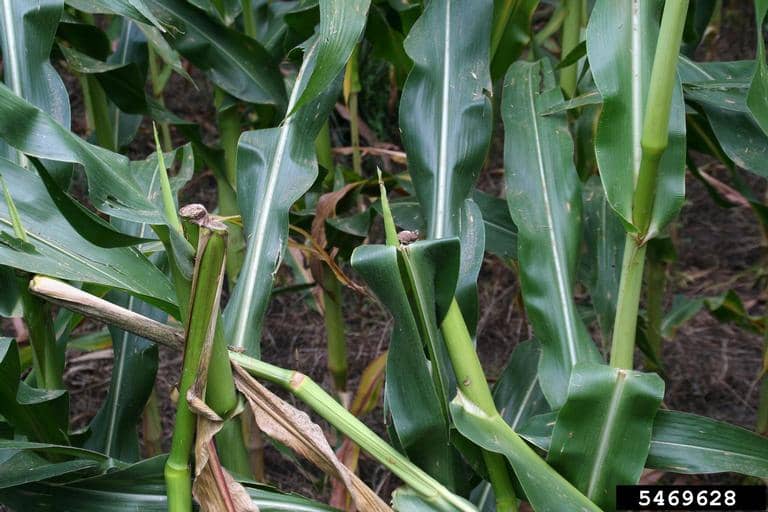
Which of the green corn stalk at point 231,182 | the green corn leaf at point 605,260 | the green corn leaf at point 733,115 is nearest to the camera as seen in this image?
the green corn leaf at point 733,115

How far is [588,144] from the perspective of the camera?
1044 mm

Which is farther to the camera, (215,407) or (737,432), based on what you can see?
(737,432)

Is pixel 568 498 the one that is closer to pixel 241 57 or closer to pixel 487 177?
pixel 241 57

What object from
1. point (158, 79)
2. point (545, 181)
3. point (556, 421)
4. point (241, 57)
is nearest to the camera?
point (556, 421)

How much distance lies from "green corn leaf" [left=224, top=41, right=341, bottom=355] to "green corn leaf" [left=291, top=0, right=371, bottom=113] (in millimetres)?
96

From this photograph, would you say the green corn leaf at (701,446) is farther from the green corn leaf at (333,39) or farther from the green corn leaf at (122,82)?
the green corn leaf at (122,82)

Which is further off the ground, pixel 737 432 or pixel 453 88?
pixel 453 88

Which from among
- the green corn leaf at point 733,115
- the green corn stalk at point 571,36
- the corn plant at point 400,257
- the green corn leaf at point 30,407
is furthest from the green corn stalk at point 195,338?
the green corn stalk at point 571,36

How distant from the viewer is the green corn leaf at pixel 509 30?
3.10 feet

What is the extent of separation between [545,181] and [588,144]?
0.93 ft

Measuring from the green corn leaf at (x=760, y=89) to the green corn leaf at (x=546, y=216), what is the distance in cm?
20

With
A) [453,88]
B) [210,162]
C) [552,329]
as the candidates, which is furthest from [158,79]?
[552,329]

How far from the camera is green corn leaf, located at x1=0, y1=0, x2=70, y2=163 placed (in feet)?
2.40

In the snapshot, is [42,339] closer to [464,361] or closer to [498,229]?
[464,361]
